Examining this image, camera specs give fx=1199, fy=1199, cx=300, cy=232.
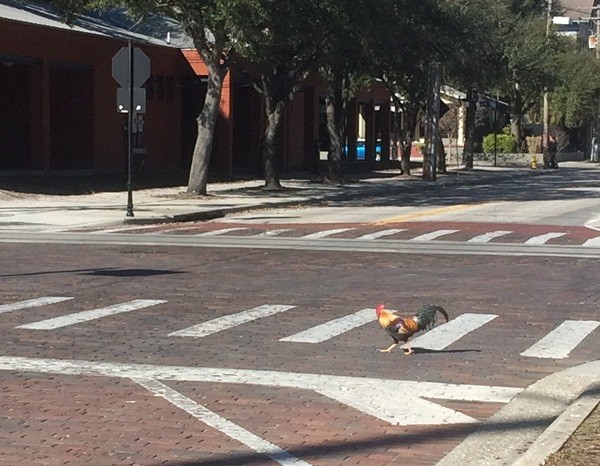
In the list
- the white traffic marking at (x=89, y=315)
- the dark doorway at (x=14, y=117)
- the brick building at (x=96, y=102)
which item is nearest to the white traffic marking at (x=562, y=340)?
the white traffic marking at (x=89, y=315)

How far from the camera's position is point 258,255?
19766 millimetres

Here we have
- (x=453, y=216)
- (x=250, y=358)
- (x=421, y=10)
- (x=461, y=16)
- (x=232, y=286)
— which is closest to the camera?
(x=250, y=358)

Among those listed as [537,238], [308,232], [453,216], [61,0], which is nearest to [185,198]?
[61,0]

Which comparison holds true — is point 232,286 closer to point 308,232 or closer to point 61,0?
point 308,232

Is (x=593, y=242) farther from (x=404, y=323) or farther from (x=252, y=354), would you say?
(x=252, y=354)

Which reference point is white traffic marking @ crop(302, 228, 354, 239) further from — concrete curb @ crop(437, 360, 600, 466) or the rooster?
concrete curb @ crop(437, 360, 600, 466)

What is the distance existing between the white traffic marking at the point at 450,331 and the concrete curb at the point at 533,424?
1748 mm

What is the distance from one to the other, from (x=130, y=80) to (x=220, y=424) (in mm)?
20366

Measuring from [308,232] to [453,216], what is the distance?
650cm

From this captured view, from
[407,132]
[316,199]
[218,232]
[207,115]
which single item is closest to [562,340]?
[218,232]

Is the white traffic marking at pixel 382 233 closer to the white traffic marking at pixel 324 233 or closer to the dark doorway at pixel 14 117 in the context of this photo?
the white traffic marking at pixel 324 233

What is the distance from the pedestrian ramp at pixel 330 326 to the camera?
11.3m

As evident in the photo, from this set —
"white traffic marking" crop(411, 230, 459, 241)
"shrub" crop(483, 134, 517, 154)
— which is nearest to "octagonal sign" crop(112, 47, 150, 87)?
"white traffic marking" crop(411, 230, 459, 241)

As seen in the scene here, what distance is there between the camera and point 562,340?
1159 centimetres
